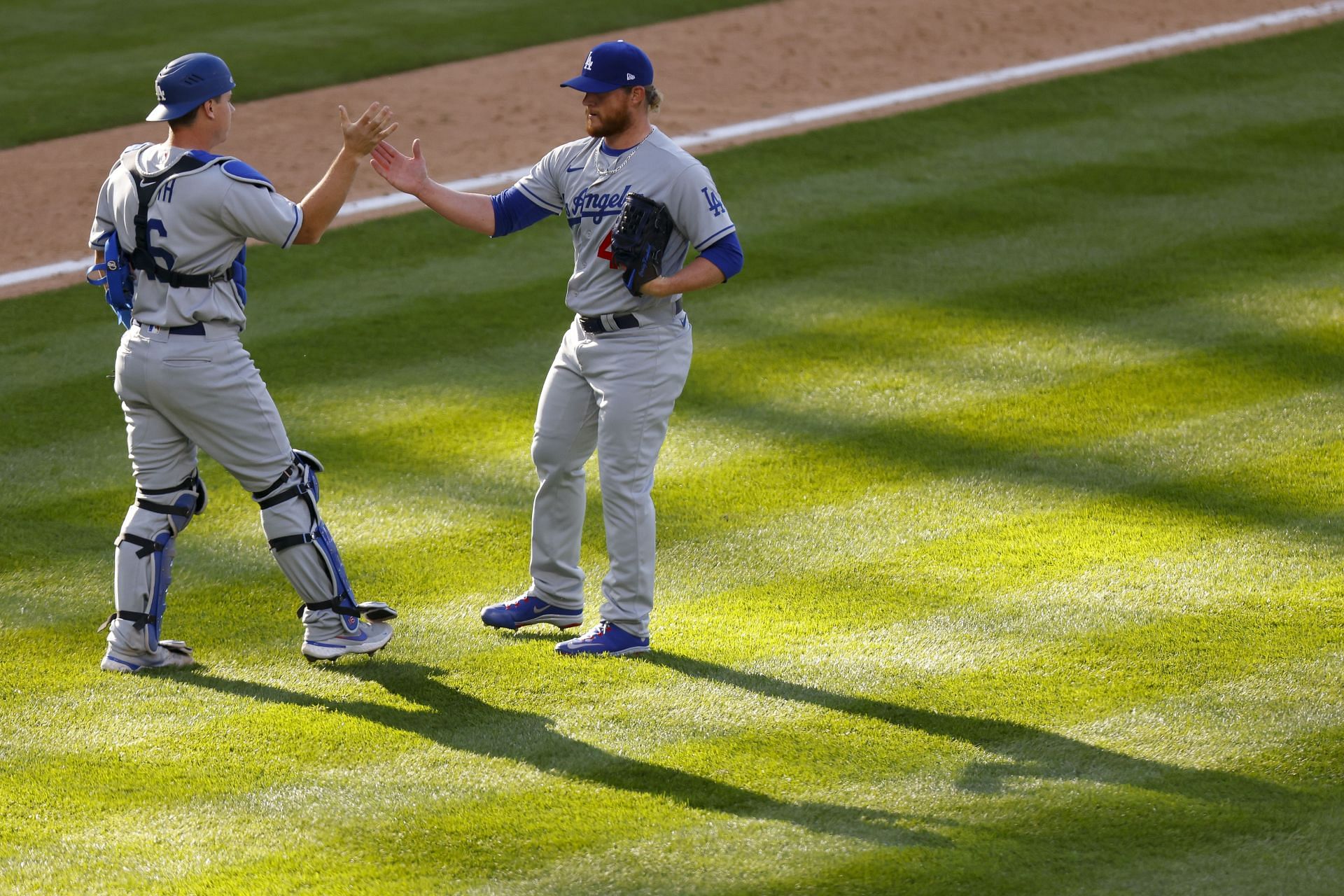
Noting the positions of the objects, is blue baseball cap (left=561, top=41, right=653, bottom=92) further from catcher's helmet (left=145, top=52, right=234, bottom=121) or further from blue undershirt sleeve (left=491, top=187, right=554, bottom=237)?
catcher's helmet (left=145, top=52, right=234, bottom=121)

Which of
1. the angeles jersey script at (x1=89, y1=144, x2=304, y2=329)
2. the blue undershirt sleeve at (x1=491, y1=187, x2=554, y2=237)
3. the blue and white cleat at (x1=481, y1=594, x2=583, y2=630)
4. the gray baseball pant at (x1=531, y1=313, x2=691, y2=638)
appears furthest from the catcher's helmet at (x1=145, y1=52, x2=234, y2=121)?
the blue and white cleat at (x1=481, y1=594, x2=583, y2=630)

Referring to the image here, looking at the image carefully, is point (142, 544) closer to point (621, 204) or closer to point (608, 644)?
point (608, 644)

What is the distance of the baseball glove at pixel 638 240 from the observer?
15.5 ft

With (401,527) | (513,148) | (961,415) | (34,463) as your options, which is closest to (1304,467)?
(961,415)

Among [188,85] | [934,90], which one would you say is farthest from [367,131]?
[934,90]

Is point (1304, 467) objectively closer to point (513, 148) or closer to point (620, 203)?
point (620, 203)

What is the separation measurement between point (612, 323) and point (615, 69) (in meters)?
0.74

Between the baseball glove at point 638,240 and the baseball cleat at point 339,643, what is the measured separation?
4.35 ft

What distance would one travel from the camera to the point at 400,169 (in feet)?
16.6

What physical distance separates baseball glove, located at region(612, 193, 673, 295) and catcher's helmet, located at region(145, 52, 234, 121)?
3.80 ft

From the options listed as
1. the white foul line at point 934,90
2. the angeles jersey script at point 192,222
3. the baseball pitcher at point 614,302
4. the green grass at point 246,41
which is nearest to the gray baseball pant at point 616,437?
the baseball pitcher at point 614,302

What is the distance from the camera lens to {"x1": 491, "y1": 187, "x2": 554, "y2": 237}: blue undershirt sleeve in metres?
5.10

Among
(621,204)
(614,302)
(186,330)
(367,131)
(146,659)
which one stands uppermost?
(367,131)

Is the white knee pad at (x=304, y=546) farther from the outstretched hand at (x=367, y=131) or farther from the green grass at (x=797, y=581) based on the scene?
the outstretched hand at (x=367, y=131)
